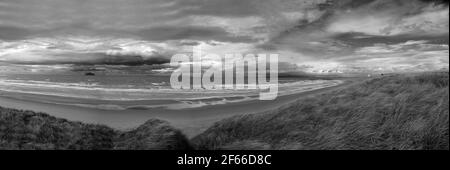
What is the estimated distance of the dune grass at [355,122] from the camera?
5324 millimetres

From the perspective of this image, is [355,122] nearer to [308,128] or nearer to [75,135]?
[308,128]

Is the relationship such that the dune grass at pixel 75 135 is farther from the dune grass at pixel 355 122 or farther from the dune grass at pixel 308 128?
the dune grass at pixel 355 122

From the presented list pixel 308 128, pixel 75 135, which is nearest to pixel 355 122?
pixel 308 128

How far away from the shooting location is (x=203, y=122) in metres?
7.42

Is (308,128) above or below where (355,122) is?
below

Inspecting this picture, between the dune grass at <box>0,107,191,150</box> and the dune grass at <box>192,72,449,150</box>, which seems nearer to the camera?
the dune grass at <box>192,72,449,150</box>

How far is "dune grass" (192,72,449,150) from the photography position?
5.32 meters

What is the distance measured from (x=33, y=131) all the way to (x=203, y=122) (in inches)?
123

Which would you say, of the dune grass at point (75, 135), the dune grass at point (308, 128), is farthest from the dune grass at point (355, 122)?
the dune grass at point (75, 135)

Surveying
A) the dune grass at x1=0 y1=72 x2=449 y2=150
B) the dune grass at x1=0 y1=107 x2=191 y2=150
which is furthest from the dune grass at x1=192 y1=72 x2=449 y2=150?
the dune grass at x1=0 y1=107 x2=191 y2=150

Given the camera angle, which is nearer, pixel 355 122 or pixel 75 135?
pixel 355 122

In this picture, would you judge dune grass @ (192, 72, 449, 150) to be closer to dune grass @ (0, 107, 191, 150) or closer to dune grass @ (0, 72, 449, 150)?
dune grass @ (0, 72, 449, 150)

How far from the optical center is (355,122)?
5855mm

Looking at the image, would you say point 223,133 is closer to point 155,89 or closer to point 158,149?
point 158,149
